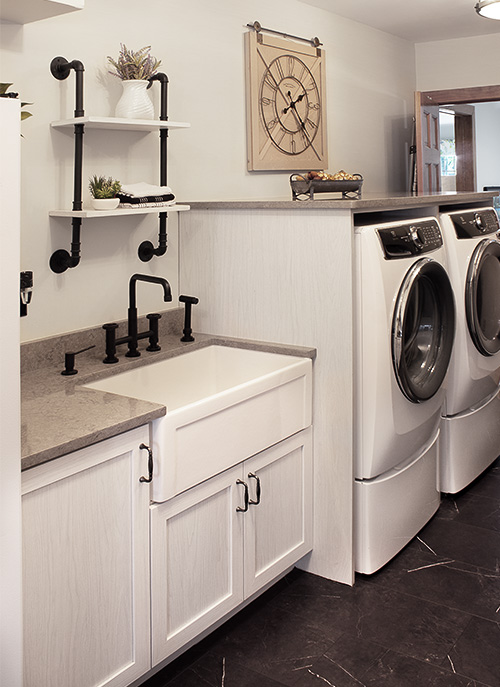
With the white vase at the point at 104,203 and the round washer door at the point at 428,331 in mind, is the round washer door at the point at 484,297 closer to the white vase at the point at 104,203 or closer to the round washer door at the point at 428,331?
the round washer door at the point at 428,331

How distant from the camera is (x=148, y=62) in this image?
2.66 metres

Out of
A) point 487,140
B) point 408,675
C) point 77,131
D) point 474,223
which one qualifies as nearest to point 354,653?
point 408,675

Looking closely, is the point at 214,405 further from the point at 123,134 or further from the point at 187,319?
the point at 123,134

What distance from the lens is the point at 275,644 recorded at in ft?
7.74

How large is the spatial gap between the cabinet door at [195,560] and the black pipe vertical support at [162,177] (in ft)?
3.26

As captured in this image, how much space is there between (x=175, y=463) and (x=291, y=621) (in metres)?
0.82

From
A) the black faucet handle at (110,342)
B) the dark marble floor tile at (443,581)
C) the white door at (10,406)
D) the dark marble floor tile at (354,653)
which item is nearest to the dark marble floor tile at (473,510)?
the dark marble floor tile at (443,581)

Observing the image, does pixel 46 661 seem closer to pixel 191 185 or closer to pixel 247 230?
pixel 247 230

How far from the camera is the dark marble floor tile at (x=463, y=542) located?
2906 millimetres

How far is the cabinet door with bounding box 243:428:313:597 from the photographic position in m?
2.44

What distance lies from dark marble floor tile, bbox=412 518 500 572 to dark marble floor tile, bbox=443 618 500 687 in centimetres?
43

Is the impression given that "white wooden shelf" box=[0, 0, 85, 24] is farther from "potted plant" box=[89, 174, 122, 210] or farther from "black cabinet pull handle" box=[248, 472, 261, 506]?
"black cabinet pull handle" box=[248, 472, 261, 506]

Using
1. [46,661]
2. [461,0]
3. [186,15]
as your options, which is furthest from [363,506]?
[461,0]

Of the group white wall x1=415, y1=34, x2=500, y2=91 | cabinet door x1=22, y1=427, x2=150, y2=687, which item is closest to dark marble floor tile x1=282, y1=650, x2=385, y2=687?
cabinet door x1=22, y1=427, x2=150, y2=687
